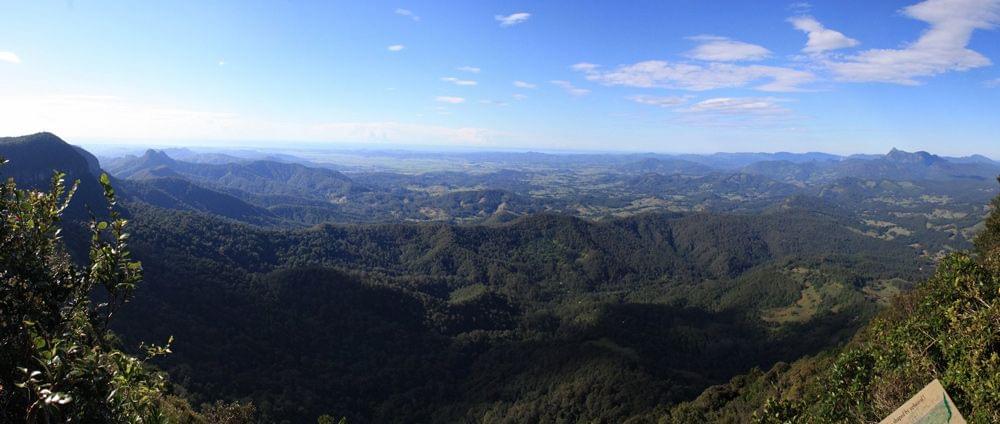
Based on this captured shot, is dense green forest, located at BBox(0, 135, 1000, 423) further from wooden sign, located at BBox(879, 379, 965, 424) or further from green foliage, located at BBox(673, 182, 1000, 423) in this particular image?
wooden sign, located at BBox(879, 379, 965, 424)

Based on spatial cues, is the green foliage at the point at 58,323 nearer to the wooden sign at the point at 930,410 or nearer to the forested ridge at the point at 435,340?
the wooden sign at the point at 930,410

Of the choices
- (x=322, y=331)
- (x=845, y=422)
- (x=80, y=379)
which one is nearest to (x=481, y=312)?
(x=322, y=331)

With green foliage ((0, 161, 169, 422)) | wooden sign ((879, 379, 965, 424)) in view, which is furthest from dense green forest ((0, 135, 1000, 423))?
wooden sign ((879, 379, 965, 424))

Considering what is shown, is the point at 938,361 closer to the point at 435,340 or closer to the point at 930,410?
the point at 930,410

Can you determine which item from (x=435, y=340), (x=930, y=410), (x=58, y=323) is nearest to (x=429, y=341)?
(x=435, y=340)

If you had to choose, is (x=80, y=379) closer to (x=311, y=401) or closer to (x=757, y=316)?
(x=311, y=401)

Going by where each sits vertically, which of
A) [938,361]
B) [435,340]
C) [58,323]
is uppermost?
[58,323]

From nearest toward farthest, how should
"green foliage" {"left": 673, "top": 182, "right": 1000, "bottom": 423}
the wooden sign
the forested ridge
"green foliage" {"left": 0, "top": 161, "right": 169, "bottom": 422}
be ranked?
"green foliage" {"left": 0, "top": 161, "right": 169, "bottom": 422} → the wooden sign → "green foliage" {"left": 673, "top": 182, "right": 1000, "bottom": 423} → the forested ridge

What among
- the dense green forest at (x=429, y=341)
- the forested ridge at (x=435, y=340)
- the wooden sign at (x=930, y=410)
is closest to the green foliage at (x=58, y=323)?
the dense green forest at (x=429, y=341)

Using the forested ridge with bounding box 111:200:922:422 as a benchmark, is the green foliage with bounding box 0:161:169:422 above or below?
above
